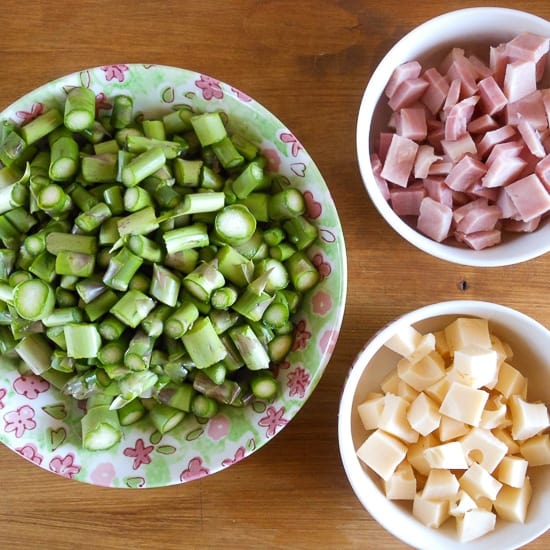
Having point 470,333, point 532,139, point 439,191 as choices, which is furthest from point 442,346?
point 532,139

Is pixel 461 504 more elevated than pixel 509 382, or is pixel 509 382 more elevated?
pixel 509 382

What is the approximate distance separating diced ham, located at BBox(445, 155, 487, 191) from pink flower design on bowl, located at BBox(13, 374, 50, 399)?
0.77 metres

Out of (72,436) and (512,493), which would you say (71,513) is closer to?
(72,436)

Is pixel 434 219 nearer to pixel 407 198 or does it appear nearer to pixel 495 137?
pixel 407 198

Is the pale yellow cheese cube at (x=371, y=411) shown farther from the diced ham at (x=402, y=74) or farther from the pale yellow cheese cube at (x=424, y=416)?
the diced ham at (x=402, y=74)

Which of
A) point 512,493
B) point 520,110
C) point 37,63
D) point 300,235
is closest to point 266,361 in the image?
point 300,235

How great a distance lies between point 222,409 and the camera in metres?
1.22


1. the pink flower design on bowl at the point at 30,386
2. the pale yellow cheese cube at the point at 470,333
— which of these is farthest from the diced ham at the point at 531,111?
the pink flower design on bowl at the point at 30,386

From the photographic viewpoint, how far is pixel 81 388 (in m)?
1.17

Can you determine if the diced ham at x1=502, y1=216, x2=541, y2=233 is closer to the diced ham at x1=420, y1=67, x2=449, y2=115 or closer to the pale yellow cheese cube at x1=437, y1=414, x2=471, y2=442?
the diced ham at x1=420, y1=67, x2=449, y2=115

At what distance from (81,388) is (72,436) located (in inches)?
4.0

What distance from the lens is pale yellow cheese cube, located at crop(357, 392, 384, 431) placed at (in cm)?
124

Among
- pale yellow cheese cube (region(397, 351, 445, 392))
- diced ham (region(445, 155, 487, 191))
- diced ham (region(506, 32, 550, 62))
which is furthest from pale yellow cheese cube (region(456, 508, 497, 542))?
diced ham (region(506, 32, 550, 62))

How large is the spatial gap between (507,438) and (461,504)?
0.47 ft
